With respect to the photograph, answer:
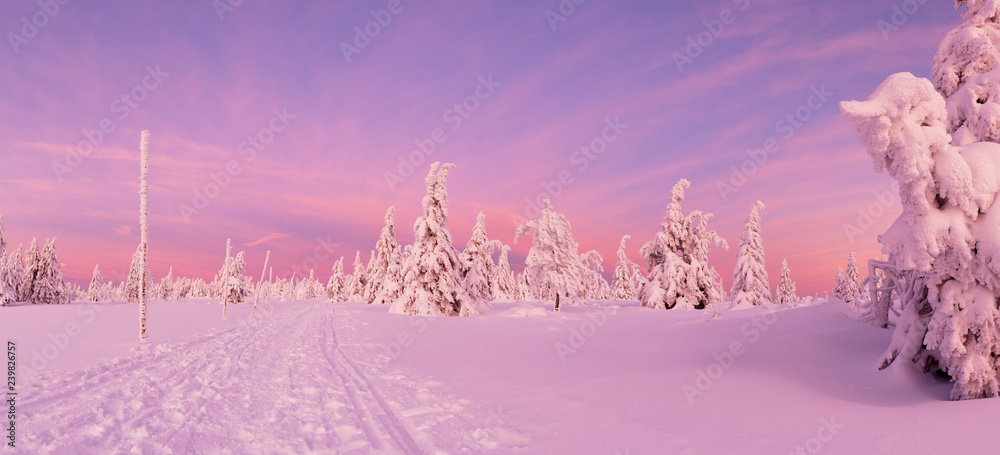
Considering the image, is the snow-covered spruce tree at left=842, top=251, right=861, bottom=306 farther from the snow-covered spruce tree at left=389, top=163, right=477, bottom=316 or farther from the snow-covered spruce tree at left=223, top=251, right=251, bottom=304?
the snow-covered spruce tree at left=223, top=251, right=251, bottom=304

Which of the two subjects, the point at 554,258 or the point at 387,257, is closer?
the point at 554,258

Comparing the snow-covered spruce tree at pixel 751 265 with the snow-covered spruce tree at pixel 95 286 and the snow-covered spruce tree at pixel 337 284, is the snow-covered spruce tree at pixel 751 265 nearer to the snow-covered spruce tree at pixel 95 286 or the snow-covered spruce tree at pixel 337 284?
the snow-covered spruce tree at pixel 337 284

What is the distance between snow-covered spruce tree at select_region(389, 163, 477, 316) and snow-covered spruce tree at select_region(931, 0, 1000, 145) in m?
26.6

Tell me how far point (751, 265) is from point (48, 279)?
80198 millimetres

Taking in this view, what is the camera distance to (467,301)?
1268 inches

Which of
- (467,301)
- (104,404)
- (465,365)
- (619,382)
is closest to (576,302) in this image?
(467,301)

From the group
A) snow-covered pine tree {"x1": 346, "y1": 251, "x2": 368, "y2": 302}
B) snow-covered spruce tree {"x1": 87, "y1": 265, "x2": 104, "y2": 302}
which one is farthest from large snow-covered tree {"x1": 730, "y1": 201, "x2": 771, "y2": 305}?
snow-covered spruce tree {"x1": 87, "y1": 265, "x2": 104, "y2": 302}

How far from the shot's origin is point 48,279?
5681cm

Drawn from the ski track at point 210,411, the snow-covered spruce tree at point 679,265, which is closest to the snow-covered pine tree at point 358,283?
the snow-covered spruce tree at point 679,265

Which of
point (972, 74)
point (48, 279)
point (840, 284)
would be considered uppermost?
point (972, 74)

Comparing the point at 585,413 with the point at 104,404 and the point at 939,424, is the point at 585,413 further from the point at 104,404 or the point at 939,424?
the point at 104,404

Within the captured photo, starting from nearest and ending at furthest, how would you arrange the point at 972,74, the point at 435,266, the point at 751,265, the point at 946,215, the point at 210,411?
the point at 946,215
the point at 210,411
the point at 972,74
the point at 435,266
the point at 751,265

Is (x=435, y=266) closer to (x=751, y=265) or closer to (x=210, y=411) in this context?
(x=210, y=411)

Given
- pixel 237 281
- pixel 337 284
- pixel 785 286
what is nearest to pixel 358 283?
pixel 337 284
